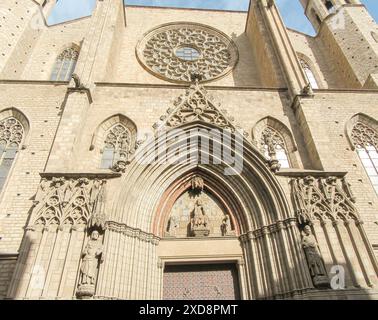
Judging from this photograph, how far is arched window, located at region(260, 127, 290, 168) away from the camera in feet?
30.4

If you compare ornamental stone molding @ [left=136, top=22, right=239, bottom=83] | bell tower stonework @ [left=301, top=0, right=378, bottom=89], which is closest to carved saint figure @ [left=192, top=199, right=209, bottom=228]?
ornamental stone molding @ [left=136, top=22, right=239, bottom=83]

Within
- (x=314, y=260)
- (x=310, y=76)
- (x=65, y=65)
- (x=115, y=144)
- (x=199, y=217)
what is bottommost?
(x=314, y=260)

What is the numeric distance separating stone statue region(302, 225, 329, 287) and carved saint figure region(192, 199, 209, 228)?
2.60m

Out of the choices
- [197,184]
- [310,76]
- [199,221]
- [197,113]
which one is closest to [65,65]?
[197,113]

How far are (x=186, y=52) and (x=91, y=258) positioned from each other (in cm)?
1289

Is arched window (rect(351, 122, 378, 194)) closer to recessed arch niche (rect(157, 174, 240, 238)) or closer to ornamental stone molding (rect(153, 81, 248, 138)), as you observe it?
ornamental stone molding (rect(153, 81, 248, 138))

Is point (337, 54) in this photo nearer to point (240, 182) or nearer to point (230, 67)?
point (230, 67)

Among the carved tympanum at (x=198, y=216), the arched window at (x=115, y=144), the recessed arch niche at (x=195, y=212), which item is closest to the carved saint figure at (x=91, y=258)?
the recessed arch niche at (x=195, y=212)

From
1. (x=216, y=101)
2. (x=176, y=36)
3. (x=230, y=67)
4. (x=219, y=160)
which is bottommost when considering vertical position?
(x=219, y=160)

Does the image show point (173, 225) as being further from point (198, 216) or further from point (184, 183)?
point (184, 183)

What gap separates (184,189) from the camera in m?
8.70
